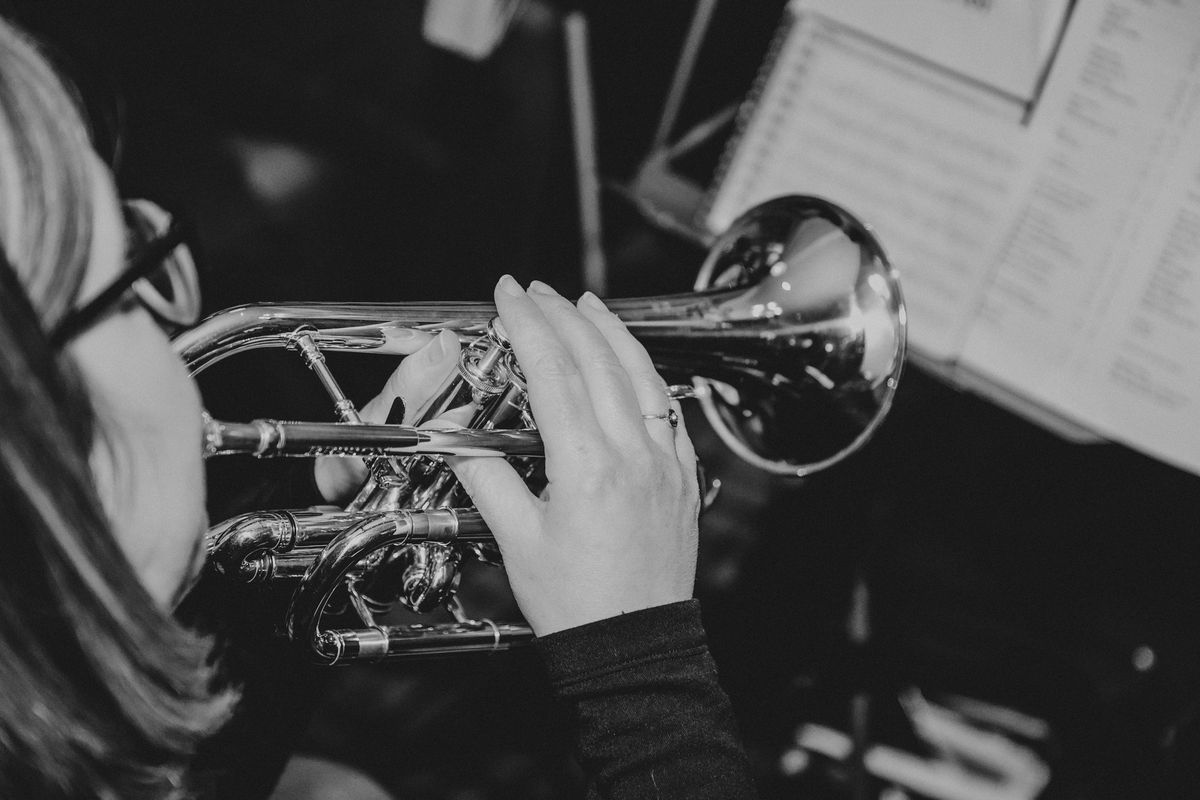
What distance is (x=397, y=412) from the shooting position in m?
0.88

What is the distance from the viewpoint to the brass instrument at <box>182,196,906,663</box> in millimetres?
767

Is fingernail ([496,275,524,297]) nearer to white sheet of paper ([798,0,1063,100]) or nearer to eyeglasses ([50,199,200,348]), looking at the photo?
eyeglasses ([50,199,200,348])

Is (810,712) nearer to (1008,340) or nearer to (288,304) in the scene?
(1008,340)

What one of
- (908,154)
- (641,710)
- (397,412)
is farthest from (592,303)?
(908,154)

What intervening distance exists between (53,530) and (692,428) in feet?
5.03

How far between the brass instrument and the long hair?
0.14 meters

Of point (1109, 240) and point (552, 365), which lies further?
point (1109, 240)

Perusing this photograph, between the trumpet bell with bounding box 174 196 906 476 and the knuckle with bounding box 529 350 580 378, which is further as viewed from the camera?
the trumpet bell with bounding box 174 196 906 476

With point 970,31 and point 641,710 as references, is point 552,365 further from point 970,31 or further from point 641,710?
point 970,31

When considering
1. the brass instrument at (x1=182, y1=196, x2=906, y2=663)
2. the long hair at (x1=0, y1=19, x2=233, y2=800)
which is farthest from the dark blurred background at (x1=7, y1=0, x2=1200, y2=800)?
the long hair at (x1=0, y1=19, x2=233, y2=800)

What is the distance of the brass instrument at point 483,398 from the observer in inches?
30.2

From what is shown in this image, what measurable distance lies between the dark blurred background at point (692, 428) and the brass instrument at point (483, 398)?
65 centimetres

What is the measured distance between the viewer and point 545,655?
2.30 ft

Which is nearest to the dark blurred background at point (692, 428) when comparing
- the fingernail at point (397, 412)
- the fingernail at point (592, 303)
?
Answer: the fingernail at point (397, 412)
